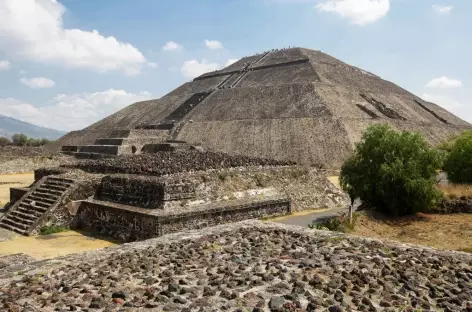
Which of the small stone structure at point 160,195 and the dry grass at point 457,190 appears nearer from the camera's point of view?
the small stone structure at point 160,195

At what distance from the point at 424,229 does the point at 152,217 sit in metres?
8.18

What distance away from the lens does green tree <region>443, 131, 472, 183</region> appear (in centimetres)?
1892

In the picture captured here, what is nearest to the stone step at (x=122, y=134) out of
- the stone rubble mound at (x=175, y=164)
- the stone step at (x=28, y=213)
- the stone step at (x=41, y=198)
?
the stone rubble mound at (x=175, y=164)

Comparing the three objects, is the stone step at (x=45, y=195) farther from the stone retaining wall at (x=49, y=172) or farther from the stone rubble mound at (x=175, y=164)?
the stone rubble mound at (x=175, y=164)

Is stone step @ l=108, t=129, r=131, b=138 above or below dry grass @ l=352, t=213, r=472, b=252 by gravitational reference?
above

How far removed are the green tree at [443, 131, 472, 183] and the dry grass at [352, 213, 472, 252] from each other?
187 inches

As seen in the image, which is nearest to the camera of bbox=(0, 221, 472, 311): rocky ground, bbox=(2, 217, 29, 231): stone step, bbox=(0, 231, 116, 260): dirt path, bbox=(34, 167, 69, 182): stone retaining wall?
bbox=(0, 221, 472, 311): rocky ground

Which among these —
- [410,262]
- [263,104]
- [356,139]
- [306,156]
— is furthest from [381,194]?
Answer: [263,104]

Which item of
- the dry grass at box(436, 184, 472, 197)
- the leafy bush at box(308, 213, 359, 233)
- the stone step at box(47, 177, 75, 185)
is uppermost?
the stone step at box(47, 177, 75, 185)

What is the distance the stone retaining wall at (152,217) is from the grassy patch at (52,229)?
1.70 feet

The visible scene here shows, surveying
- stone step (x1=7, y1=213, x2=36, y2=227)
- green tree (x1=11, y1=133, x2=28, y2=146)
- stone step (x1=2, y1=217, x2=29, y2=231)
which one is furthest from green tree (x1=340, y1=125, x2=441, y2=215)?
green tree (x1=11, y1=133, x2=28, y2=146)

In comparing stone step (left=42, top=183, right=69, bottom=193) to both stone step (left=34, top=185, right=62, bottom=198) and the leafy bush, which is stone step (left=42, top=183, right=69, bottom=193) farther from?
the leafy bush

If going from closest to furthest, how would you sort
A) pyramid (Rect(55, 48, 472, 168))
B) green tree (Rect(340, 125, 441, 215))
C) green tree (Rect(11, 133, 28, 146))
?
green tree (Rect(340, 125, 441, 215))
pyramid (Rect(55, 48, 472, 168))
green tree (Rect(11, 133, 28, 146))

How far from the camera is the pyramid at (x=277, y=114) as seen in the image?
35000 mm
